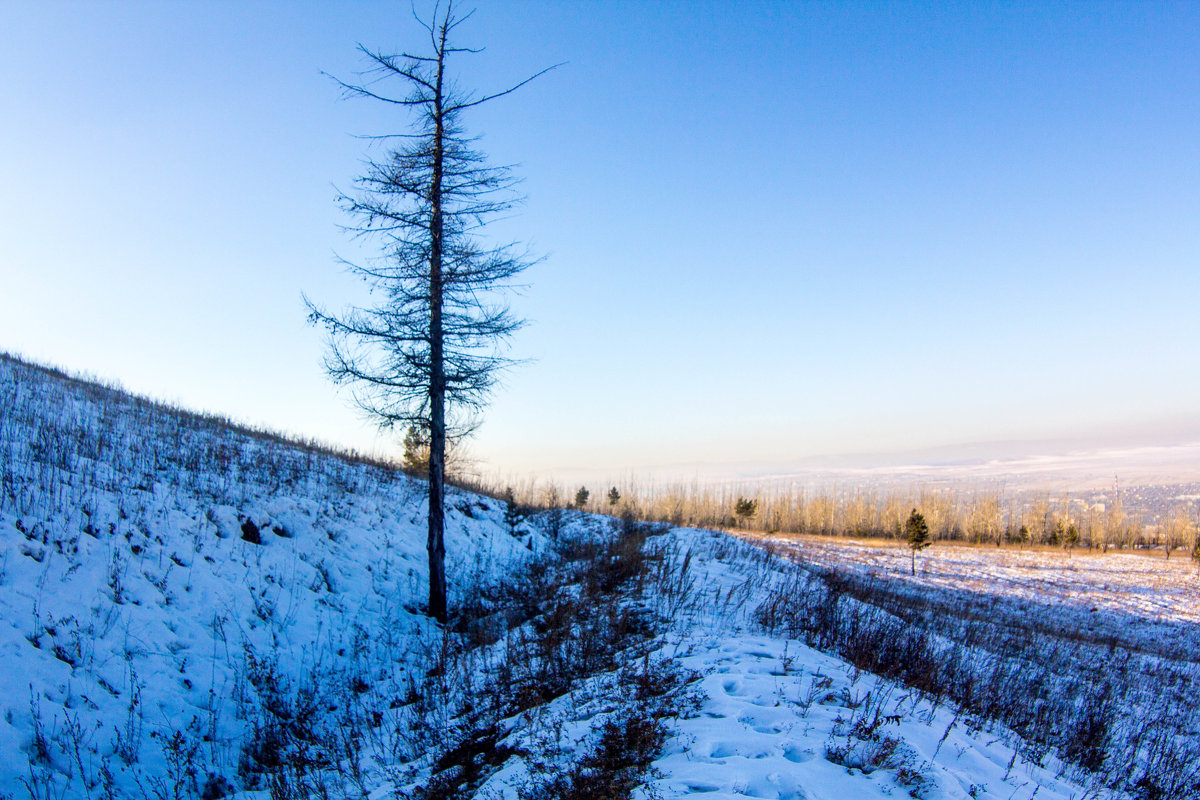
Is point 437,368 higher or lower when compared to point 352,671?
higher

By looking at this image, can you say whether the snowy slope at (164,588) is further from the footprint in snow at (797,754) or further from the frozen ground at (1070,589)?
the frozen ground at (1070,589)

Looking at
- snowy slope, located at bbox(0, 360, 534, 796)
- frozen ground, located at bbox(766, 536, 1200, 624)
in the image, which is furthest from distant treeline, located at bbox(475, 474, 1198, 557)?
snowy slope, located at bbox(0, 360, 534, 796)

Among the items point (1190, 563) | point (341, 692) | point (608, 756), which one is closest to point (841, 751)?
point (608, 756)

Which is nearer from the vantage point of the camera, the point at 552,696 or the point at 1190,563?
the point at 552,696

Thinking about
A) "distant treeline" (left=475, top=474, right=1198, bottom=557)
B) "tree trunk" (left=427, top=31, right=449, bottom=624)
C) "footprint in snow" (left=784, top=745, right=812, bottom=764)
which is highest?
"tree trunk" (left=427, top=31, right=449, bottom=624)

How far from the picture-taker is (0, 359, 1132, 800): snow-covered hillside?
14.3 ft

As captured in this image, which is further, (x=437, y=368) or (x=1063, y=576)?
(x=1063, y=576)

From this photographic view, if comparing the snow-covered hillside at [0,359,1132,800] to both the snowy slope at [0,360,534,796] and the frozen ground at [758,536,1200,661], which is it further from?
the frozen ground at [758,536,1200,661]

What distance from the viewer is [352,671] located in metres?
8.81

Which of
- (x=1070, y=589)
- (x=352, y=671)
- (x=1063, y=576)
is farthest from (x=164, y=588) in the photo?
(x=1063, y=576)

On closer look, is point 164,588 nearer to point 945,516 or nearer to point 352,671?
point 352,671

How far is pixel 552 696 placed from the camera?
6.24 metres

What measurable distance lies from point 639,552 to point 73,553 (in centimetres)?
1202

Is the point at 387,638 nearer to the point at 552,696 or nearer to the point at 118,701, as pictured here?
the point at 118,701
